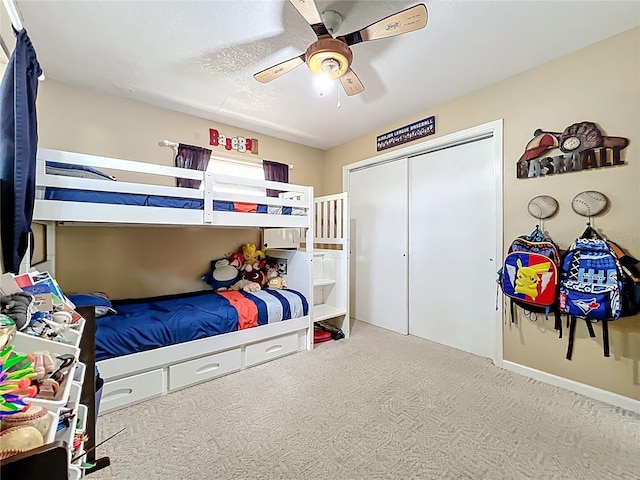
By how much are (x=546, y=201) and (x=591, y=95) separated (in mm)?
758

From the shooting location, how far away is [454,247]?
2877mm

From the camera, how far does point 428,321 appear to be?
3.12 m

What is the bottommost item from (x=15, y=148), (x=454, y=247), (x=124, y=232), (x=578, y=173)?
(x=454, y=247)

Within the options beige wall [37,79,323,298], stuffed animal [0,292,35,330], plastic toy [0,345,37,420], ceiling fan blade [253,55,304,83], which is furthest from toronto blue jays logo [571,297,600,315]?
beige wall [37,79,323,298]

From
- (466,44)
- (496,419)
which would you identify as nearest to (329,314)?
(496,419)

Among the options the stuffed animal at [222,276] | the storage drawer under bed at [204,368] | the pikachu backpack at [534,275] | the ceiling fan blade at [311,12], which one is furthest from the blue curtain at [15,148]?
the pikachu backpack at [534,275]

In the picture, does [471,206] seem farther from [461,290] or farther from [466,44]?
[466,44]

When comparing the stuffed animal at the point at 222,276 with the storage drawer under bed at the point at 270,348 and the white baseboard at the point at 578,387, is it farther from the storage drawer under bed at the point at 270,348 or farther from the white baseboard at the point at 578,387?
the white baseboard at the point at 578,387

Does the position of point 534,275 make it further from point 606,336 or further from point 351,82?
point 351,82

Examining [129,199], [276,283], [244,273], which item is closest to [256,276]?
[244,273]

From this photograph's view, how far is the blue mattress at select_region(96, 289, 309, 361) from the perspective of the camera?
189 centimetres

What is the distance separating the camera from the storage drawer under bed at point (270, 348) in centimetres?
245

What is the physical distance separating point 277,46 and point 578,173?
232cm

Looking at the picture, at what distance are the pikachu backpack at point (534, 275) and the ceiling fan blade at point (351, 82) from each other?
1.72 metres
